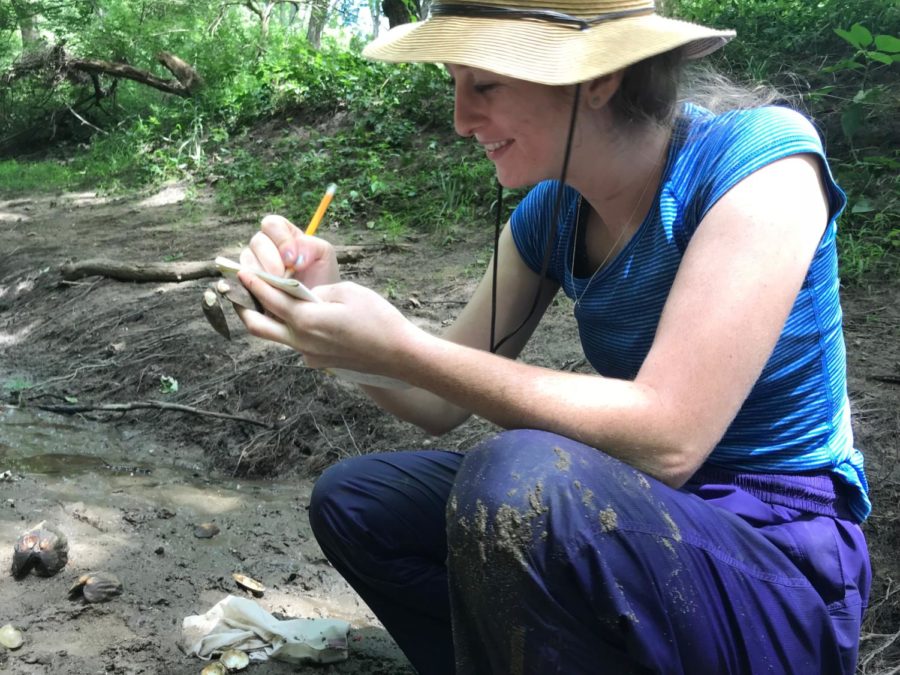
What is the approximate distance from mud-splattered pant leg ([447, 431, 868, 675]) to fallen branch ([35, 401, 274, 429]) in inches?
84.5

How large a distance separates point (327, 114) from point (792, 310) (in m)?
6.46

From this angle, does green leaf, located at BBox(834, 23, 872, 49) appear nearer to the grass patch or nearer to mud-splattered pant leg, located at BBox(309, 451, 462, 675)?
mud-splattered pant leg, located at BBox(309, 451, 462, 675)

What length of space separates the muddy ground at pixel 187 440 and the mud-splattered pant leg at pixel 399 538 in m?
0.24

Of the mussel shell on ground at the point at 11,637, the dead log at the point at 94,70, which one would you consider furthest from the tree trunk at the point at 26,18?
the mussel shell on ground at the point at 11,637

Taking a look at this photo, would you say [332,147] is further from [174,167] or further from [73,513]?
[73,513]

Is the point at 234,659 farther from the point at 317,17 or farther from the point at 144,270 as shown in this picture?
the point at 317,17

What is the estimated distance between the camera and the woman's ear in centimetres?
129

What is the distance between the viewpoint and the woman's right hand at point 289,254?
1.45 metres

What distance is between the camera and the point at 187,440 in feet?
10.8

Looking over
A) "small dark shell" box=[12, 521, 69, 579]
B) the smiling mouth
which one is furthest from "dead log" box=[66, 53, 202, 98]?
the smiling mouth

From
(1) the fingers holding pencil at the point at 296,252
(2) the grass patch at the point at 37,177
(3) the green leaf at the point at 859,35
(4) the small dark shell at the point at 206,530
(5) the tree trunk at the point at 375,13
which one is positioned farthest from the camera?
(5) the tree trunk at the point at 375,13

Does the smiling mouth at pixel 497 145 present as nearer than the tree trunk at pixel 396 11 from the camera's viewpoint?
Yes

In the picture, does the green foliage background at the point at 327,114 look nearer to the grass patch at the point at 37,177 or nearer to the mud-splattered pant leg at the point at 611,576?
the grass patch at the point at 37,177

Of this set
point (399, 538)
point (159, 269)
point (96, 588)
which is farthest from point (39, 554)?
point (159, 269)
